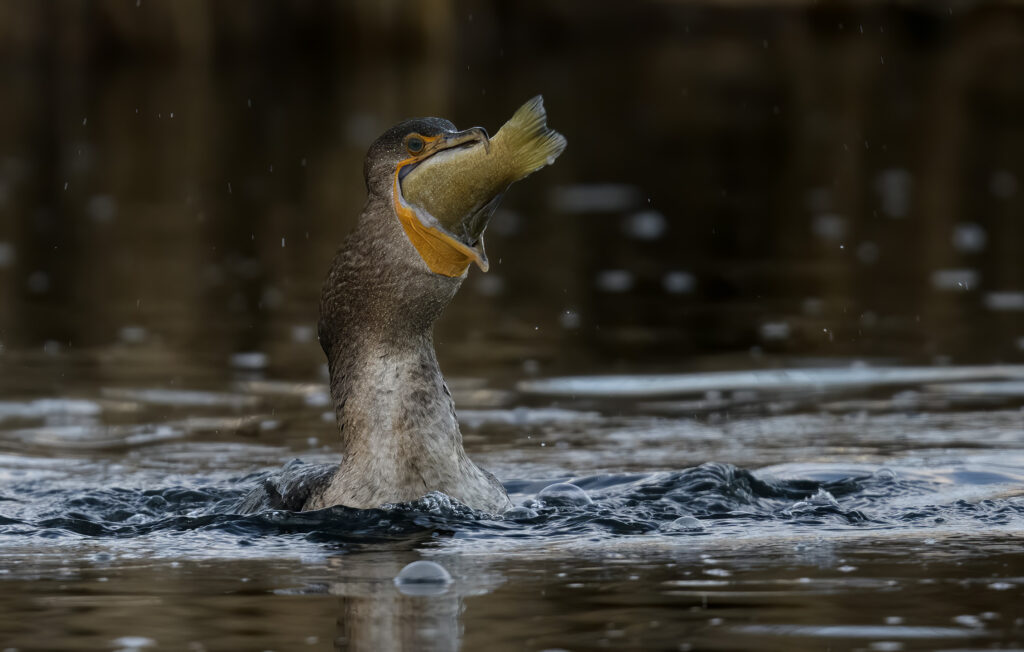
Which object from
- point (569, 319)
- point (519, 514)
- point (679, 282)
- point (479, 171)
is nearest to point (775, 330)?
point (569, 319)

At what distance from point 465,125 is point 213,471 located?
48.8 ft

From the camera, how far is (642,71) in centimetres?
3681

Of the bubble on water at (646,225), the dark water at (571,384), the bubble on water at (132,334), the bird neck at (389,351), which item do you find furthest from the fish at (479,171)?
the bubble on water at (646,225)

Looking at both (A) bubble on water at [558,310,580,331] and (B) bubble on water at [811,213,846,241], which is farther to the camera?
(B) bubble on water at [811,213,846,241]

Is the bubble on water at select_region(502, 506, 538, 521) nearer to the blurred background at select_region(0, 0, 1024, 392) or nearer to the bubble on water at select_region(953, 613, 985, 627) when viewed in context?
the bubble on water at select_region(953, 613, 985, 627)

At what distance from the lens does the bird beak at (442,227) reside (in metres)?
5.95

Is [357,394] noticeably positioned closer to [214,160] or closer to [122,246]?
[122,246]

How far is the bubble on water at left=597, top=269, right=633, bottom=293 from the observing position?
13.4m

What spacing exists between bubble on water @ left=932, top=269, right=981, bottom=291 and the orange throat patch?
24.5ft

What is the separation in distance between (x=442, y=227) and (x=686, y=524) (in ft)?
4.23

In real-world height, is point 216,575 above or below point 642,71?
below

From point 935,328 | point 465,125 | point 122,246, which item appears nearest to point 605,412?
point 935,328

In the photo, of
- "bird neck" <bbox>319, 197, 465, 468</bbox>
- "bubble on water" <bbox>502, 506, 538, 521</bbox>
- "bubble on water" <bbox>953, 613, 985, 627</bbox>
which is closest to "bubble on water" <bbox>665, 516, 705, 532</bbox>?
"bubble on water" <bbox>502, 506, 538, 521</bbox>

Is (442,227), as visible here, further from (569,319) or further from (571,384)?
(569,319)
